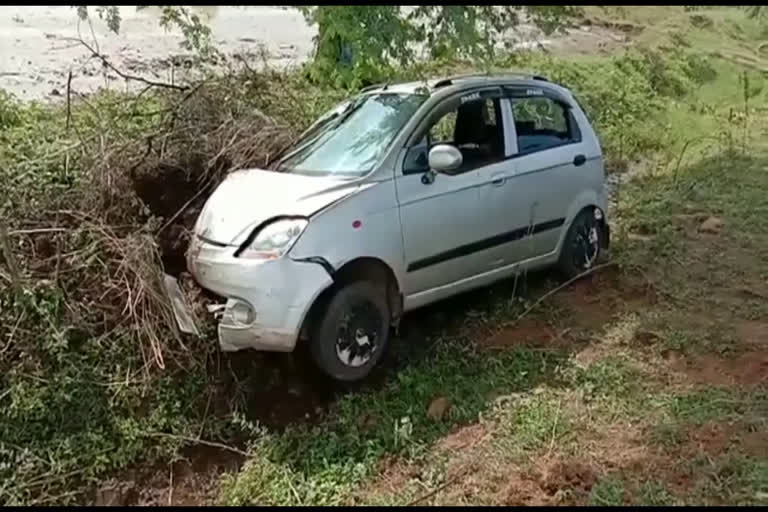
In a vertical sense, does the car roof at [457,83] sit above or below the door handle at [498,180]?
above

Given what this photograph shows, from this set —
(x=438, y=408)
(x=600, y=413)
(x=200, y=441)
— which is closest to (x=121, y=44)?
(x=200, y=441)

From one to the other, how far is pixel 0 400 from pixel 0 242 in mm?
1048

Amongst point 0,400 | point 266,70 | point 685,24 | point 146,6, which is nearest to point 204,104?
point 146,6

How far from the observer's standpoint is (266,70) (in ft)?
28.1

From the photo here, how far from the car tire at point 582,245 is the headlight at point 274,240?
2728 millimetres

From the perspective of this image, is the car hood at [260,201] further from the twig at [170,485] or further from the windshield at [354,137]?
the twig at [170,485]

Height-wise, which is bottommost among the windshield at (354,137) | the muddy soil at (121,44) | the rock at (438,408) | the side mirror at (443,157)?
the rock at (438,408)

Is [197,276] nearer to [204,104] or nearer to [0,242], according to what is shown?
[0,242]

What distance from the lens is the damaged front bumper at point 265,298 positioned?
4992 mm

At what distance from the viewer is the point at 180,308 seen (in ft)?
17.9

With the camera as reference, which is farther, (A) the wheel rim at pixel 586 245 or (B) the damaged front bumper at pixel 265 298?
(A) the wheel rim at pixel 586 245

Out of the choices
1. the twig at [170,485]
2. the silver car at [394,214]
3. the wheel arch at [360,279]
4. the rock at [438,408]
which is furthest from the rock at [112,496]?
the rock at [438,408]

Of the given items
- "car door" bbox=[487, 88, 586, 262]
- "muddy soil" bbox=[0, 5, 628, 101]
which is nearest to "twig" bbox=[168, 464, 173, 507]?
"car door" bbox=[487, 88, 586, 262]

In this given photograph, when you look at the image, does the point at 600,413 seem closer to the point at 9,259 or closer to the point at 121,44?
the point at 9,259
